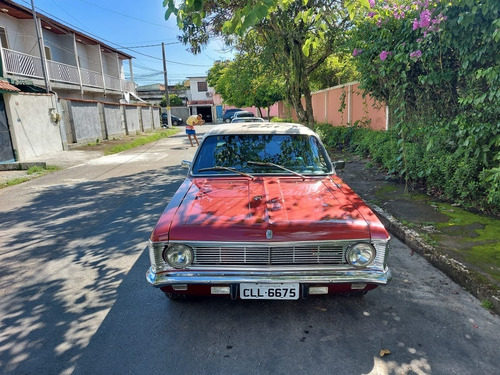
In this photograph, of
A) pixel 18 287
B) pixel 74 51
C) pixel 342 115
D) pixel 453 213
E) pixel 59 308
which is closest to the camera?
pixel 59 308

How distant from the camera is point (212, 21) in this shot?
41.4 ft

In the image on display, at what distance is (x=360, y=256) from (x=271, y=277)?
738mm

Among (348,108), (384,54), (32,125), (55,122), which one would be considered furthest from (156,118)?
(384,54)

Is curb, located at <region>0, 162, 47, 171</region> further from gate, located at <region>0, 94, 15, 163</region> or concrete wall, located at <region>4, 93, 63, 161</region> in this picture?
concrete wall, located at <region>4, 93, 63, 161</region>

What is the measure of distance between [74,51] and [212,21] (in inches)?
515

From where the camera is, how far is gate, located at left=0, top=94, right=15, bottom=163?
38.3 ft

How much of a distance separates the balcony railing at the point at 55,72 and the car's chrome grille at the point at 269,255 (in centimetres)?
1678

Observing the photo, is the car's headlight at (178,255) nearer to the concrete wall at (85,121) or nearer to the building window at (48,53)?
the concrete wall at (85,121)

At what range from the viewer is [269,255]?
2621 millimetres

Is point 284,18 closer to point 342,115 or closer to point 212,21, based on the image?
point 212,21

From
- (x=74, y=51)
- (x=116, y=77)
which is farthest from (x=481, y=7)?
(x=116, y=77)

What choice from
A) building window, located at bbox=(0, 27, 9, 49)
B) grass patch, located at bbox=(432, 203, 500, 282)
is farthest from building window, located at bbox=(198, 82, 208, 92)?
grass patch, located at bbox=(432, 203, 500, 282)

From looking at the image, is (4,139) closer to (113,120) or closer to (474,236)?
(113,120)

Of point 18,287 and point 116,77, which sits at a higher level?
point 116,77
